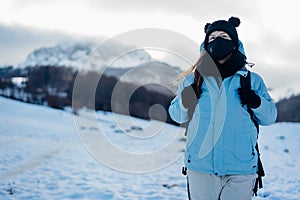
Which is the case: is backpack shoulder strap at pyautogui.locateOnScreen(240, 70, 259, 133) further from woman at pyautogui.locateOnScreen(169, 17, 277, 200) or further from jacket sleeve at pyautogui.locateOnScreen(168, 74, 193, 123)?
jacket sleeve at pyautogui.locateOnScreen(168, 74, 193, 123)

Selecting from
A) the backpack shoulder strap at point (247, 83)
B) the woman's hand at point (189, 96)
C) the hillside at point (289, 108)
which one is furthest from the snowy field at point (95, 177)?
the hillside at point (289, 108)

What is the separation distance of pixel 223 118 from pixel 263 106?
31 cm

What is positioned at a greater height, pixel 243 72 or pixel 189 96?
pixel 243 72

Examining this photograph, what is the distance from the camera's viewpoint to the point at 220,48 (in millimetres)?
2646

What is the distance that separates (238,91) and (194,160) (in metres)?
0.65

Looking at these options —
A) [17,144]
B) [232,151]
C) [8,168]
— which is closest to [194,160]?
[232,151]

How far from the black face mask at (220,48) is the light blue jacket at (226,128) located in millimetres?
183

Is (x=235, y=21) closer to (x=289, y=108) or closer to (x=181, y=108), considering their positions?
(x=181, y=108)

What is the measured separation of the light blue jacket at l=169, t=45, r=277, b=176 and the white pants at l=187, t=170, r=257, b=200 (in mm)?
53

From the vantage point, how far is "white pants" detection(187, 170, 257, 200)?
2.62 meters

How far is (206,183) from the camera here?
8.78 ft

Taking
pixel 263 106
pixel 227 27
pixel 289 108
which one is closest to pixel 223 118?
pixel 263 106

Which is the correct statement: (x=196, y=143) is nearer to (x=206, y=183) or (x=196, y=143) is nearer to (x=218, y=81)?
(x=206, y=183)

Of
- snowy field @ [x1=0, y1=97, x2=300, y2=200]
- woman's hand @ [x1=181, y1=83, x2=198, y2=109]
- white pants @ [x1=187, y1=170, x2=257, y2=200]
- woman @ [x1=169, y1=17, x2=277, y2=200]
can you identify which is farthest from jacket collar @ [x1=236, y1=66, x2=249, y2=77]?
snowy field @ [x1=0, y1=97, x2=300, y2=200]
